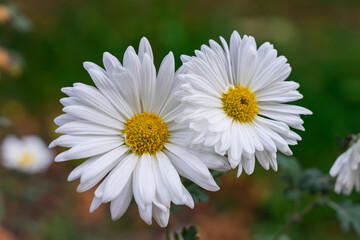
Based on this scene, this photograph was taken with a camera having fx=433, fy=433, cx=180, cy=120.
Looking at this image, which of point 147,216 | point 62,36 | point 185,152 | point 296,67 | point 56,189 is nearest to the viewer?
point 147,216

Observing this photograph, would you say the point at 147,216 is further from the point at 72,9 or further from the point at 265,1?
the point at 265,1

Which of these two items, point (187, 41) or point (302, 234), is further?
point (187, 41)

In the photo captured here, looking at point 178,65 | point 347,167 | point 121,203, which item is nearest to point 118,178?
point 121,203

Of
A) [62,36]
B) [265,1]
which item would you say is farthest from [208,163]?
[265,1]

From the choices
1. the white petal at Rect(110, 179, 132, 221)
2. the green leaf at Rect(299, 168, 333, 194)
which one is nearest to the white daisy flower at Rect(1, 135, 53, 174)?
the green leaf at Rect(299, 168, 333, 194)

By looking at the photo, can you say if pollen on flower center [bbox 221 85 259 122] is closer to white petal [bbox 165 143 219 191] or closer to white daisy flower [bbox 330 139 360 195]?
white petal [bbox 165 143 219 191]

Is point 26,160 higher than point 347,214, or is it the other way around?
point 26,160

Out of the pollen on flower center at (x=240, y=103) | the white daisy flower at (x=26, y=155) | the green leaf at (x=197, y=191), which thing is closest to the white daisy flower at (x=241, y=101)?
the pollen on flower center at (x=240, y=103)

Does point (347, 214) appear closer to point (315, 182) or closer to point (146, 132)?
point (315, 182)
